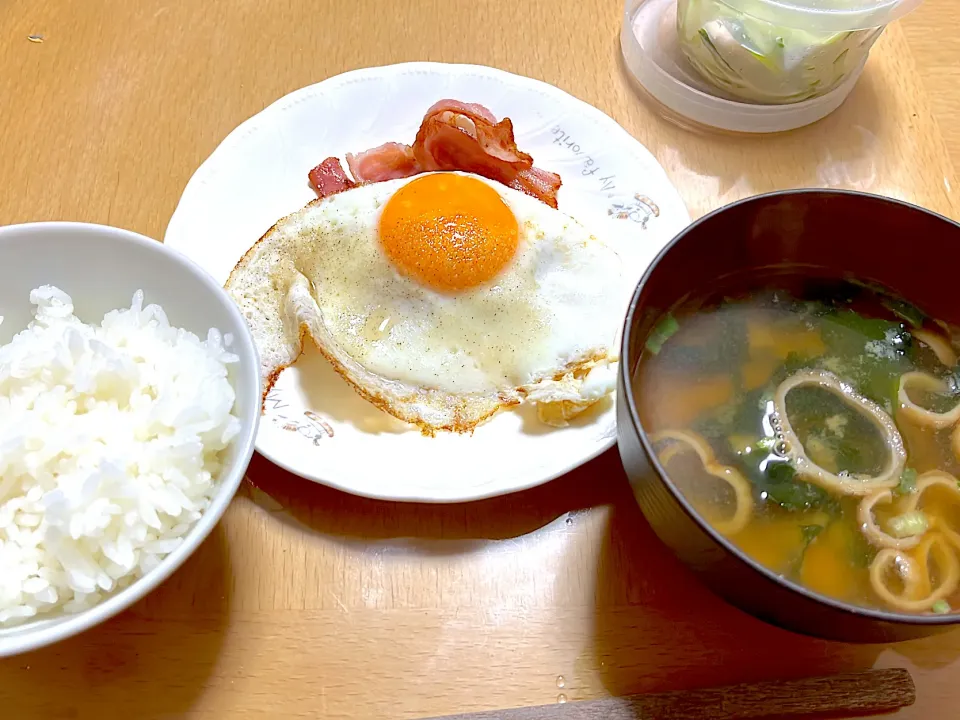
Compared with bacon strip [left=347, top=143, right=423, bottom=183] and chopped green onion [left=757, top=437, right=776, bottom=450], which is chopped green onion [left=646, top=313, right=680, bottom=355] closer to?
chopped green onion [left=757, top=437, right=776, bottom=450]

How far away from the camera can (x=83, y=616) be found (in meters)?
0.91

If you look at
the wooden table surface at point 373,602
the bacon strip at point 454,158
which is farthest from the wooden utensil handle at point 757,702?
the bacon strip at point 454,158

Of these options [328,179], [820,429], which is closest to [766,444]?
[820,429]

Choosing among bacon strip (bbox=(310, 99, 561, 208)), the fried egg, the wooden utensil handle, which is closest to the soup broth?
the wooden utensil handle

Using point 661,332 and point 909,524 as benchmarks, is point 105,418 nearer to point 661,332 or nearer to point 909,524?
point 661,332

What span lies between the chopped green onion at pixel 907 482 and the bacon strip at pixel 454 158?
0.84 meters

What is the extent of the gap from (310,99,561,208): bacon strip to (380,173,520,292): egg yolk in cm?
11

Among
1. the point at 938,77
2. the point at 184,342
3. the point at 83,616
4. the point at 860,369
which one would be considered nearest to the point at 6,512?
the point at 83,616

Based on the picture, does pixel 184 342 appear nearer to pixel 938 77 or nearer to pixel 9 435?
pixel 9 435

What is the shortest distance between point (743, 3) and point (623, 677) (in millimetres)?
1392

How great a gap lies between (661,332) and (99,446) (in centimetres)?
81

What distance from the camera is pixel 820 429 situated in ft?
3.72

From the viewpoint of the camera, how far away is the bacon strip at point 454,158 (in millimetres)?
1612

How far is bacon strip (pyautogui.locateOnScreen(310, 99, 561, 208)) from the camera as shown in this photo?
5.29ft
